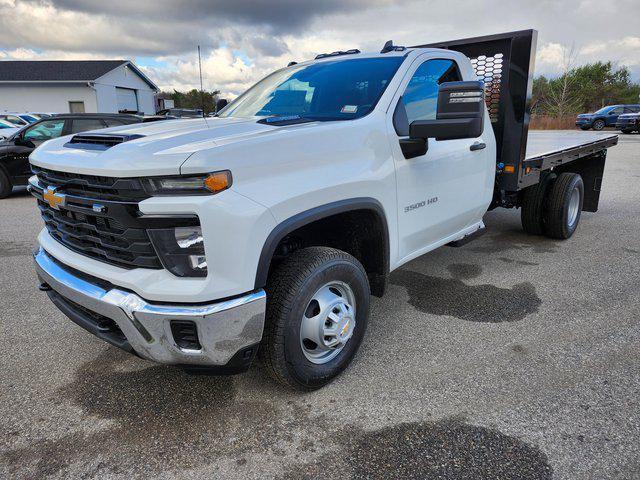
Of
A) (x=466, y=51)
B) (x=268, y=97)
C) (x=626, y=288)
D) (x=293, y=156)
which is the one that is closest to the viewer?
(x=293, y=156)

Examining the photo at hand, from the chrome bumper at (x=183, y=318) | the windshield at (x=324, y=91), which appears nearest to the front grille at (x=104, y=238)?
the chrome bumper at (x=183, y=318)

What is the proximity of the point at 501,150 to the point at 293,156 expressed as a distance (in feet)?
9.58

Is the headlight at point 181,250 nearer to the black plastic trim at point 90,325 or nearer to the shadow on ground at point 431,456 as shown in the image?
the black plastic trim at point 90,325

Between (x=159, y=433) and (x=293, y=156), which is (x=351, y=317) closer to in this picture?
(x=293, y=156)

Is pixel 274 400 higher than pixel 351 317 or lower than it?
lower

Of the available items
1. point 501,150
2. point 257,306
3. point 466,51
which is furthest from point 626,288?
point 257,306

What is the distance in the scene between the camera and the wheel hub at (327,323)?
2648mm

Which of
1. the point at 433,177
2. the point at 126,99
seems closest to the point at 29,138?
the point at 433,177

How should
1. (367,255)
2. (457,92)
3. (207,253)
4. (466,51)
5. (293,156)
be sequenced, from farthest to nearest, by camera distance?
(466,51) < (367,255) < (457,92) < (293,156) < (207,253)

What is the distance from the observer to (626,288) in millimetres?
4309

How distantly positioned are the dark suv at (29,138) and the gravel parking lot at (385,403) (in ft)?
21.4

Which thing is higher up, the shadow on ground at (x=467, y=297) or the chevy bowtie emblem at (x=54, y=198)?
the chevy bowtie emblem at (x=54, y=198)

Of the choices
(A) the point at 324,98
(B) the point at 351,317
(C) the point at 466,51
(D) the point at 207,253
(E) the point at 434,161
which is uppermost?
(C) the point at 466,51

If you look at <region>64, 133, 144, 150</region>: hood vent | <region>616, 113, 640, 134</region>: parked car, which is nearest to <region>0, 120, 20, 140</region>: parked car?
<region>64, 133, 144, 150</region>: hood vent
